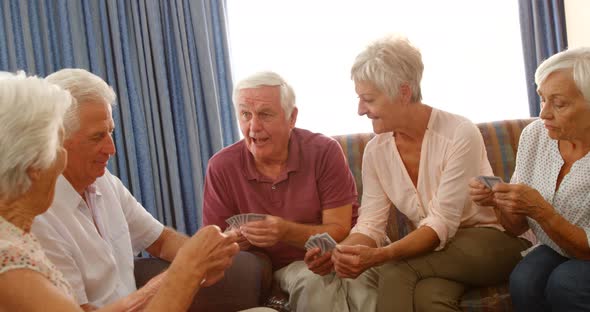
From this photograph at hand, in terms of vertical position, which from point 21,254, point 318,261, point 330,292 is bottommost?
point 330,292

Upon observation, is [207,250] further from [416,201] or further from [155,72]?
[155,72]

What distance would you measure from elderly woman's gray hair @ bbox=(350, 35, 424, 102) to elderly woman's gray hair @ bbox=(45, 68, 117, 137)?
1.04 metres

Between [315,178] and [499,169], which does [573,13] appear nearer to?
[499,169]

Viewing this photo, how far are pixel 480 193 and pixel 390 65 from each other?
608 millimetres

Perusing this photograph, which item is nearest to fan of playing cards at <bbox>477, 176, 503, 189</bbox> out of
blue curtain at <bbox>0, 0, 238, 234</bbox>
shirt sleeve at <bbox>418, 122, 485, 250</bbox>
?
shirt sleeve at <bbox>418, 122, 485, 250</bbox>

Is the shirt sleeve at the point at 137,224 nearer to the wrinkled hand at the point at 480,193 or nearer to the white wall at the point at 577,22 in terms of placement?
the wrinkled hand at the point at 480,193

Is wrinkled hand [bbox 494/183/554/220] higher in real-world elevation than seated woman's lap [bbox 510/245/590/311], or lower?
higher

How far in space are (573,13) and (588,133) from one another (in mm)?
1918

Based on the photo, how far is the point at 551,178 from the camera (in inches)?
98.7

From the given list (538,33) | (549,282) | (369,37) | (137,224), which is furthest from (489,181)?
(369,37)

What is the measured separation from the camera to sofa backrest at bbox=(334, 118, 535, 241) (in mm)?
3100

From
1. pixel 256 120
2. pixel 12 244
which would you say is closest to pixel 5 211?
pixel 12 244

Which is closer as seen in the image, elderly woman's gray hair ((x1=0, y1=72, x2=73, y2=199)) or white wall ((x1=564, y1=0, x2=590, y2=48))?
elderly woman's gray hair ((x1=0, y1=72, x2=73, y2=199))

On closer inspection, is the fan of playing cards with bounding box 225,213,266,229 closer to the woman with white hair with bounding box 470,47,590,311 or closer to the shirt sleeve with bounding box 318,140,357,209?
the shirt sleeve with bounding box 318,140,357,209
